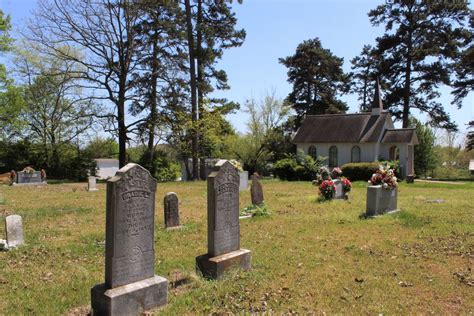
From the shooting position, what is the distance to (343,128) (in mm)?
34688

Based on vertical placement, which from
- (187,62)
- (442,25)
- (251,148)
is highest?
(442,25)

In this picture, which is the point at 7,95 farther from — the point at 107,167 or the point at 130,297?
the point at 130,297

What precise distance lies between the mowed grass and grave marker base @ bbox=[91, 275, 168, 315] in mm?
203

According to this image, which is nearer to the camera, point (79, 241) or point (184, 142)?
point (79, 241)

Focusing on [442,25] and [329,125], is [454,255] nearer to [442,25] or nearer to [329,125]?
[329,125]

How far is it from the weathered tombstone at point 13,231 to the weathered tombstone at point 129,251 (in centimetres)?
419

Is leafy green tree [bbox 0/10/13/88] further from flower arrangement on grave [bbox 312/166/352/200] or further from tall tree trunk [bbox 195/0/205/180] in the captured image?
flower arrangement on grave [bbox 312/166/352/200]

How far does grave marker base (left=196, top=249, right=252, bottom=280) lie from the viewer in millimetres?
5562

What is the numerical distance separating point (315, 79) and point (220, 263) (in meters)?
39.0

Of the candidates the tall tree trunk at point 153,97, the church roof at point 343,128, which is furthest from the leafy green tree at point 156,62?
the church roof at point 343,128

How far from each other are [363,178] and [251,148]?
43.9 ft

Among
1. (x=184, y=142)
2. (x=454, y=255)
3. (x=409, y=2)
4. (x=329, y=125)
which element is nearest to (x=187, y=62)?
(x=184, y=142)

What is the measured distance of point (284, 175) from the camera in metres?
30.1

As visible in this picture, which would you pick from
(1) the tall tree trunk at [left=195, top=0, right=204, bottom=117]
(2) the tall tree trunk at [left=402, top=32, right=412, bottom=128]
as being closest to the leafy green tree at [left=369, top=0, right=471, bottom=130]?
(2) the tall tree trunk at [left=402, top=32, right=412, bottom=128]
